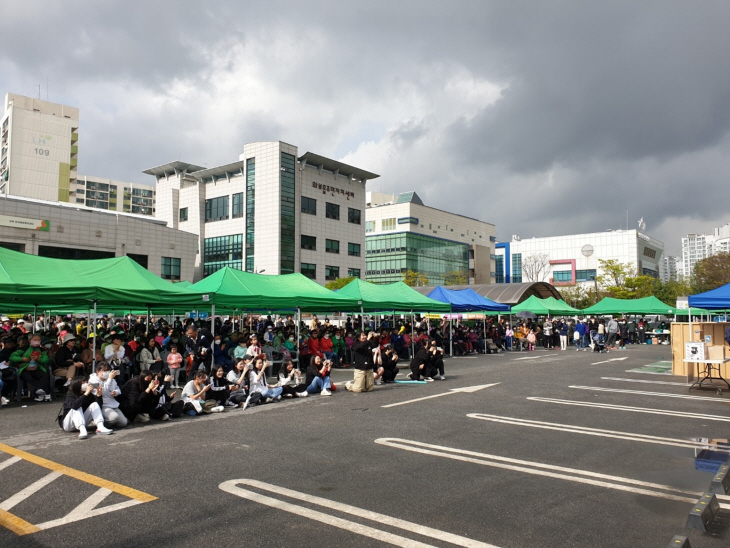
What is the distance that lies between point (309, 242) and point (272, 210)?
591 centimetres

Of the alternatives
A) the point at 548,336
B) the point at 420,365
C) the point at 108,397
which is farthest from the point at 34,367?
the point at 548,336

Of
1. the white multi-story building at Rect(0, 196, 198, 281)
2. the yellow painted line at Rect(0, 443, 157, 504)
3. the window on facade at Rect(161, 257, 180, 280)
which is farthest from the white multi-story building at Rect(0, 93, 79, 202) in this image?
the yellow painted line at Rect(0, 443, 157, 504)

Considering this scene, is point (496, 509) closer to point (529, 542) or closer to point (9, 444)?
point (529, 542)

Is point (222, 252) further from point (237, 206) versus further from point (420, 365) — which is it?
point (420, 365)

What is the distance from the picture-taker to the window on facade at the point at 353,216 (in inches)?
2530

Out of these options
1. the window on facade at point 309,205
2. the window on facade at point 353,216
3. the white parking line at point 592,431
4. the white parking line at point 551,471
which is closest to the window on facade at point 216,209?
the window on facade at point 309,205

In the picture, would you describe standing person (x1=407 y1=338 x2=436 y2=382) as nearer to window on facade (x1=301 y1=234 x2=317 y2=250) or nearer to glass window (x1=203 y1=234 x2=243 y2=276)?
window on facade (x1=301 y1=234 x2=317 y2=250)

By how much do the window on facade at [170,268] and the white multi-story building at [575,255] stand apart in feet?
256

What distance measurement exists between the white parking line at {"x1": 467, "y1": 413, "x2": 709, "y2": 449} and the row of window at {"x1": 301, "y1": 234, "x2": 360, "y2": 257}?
50.2 meters

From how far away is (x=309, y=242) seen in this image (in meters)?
59.0

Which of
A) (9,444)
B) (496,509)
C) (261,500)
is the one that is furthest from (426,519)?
(9,444)

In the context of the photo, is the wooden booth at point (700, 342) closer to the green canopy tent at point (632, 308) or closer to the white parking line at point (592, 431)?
the white parking line at point (592, 431)

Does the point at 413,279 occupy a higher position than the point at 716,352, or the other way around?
the point at 413,279

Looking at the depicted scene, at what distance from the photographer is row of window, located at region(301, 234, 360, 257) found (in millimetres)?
58688
